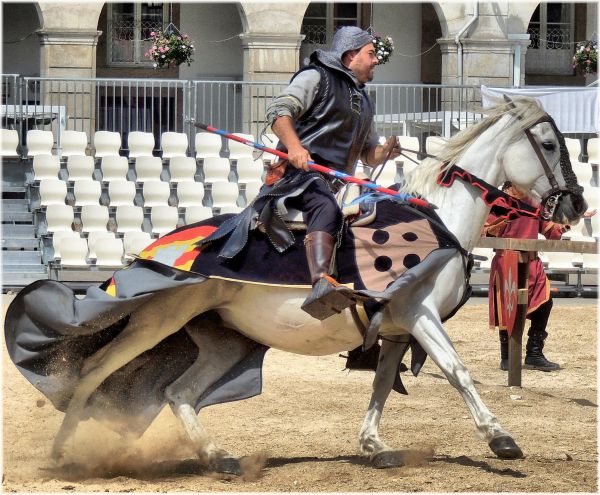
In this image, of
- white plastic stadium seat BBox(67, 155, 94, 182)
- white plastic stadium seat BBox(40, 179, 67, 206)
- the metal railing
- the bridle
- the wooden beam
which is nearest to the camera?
the bridle

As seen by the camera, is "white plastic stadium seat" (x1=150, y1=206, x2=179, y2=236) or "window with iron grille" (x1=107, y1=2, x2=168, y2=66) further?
"window with iron grille" (x1=107, y1=2, x2=168, y2=66)

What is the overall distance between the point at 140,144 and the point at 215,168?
46.5 inches

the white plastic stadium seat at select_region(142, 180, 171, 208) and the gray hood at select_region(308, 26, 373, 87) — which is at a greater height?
the gray hood at select_region(308, 26, 373, 87)

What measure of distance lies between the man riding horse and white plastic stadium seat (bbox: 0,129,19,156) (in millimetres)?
11196

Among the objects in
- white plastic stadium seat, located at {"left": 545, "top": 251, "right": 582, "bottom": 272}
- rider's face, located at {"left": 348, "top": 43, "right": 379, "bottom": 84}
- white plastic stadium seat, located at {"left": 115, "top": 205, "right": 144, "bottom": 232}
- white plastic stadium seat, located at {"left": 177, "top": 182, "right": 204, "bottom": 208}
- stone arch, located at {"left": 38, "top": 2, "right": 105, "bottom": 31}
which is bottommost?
white plastic stadium seat, located at {"left": 545, "top": 251, "right": 582, "bottom": 272}

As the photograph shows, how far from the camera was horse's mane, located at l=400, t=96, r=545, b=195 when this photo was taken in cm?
664

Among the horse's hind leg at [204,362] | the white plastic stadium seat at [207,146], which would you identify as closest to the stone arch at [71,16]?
the white plastic stadium seat at [207,146]

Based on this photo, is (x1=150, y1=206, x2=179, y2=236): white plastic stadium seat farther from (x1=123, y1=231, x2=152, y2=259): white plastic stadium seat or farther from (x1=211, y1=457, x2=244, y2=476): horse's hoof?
(x1=211, y1=457, x2=244, y2=476): horse's hoof

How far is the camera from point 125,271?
6.41 meters

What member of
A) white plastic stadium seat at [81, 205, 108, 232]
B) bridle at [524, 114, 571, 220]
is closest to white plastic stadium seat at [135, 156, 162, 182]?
white plastic stadium seat at [81, 205, 108, 232]

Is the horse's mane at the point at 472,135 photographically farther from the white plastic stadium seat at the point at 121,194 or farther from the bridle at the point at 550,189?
the white plastic stadium seat at the point at 121,194

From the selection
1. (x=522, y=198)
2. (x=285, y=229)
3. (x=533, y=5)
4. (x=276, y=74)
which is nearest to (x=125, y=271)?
(x=285, y=229)

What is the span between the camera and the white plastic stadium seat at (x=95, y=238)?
15.8m

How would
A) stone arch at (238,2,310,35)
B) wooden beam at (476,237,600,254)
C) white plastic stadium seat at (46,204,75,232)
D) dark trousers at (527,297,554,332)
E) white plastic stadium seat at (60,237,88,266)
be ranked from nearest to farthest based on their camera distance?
1. wooden beam at (476,237,600,254)
2. dark trousers at (527,297,554,332)
3. white plastic stadium seat at (60,237,88,266)
4. white plastic stadium seat at (46,204,75,232)
5. stone arch at (238,2,310,35)
